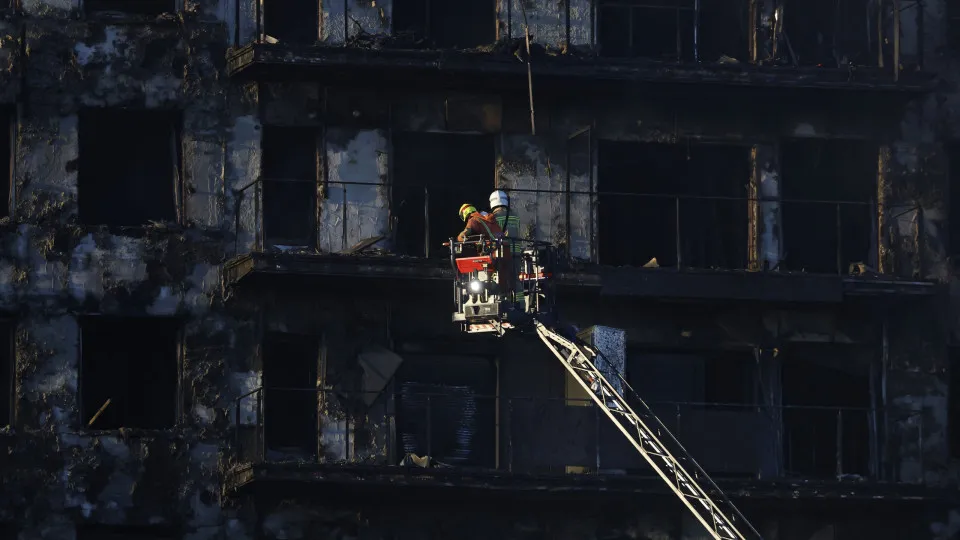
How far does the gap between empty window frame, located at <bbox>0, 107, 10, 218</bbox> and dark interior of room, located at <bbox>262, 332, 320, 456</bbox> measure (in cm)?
405

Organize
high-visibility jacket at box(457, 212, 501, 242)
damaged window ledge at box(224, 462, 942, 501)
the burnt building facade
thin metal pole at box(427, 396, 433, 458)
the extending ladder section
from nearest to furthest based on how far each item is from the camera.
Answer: the extending ladder section < high-visibility jacket at box(457, 212, 501, 242) < damaged window ledge at box(224, 462, 942, 501) < the burnt building facade < thin metal pole at box(427, 396, 433, 458)

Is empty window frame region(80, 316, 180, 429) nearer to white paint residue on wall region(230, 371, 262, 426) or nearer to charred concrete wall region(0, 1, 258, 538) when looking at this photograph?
charred concrete wall region(0, 1, 258, 538)

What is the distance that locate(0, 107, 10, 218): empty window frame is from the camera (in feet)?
142

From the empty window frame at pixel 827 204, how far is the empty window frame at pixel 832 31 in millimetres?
1242

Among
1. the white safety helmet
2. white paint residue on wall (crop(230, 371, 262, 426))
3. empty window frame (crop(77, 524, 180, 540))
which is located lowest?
empty window frame (crop(77, 524, 180, 540))

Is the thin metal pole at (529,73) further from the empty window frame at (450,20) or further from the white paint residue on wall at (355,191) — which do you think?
the white paint residue on wall at (355,191)

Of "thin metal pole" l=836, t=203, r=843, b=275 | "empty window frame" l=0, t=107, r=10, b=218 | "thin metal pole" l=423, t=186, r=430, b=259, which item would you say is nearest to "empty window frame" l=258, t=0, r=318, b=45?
"thin metal pole" l=423, t=186, r=430, b=259

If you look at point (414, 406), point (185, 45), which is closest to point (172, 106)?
point (185, 45)

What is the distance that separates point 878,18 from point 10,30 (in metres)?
12.3

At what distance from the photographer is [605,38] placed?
4481 cm

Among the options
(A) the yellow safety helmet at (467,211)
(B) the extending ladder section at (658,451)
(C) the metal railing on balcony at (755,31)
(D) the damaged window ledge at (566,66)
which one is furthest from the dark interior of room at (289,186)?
(C) the metal railing on balcony at (755,31)

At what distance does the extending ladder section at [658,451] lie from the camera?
3959 cm

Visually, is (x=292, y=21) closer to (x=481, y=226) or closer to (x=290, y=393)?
(x=290, y=393)

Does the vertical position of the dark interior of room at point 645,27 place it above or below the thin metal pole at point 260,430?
above
